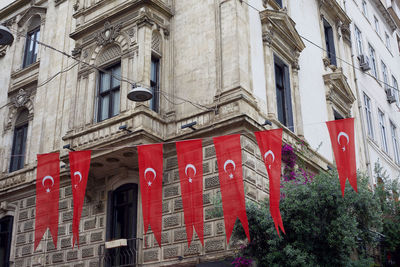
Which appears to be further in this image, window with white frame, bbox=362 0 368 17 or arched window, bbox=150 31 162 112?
window with white frame, bbox=362 0 368 17

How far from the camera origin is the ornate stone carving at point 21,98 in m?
22.7

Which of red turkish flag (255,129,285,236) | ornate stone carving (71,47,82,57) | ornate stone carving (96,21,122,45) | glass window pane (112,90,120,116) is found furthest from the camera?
ornate stone carving (71,47,82,57)

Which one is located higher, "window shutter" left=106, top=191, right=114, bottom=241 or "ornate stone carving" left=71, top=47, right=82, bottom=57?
"ornate stone carving" left=71, top=47, right=82, bottom=57

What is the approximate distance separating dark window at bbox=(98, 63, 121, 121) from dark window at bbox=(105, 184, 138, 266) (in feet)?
8.83

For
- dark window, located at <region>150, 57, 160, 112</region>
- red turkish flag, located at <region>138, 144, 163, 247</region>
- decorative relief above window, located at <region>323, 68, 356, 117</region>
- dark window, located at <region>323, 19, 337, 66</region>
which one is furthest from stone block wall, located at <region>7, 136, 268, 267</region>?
dark window, located at <region>323, 19, 337, 66</region>

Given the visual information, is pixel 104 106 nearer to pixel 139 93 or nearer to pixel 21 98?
pixel 139 93

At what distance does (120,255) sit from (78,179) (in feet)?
11.1

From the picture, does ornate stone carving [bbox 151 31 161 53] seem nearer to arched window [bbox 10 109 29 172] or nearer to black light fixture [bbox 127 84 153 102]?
black light fixture [bbox 127 84 153 102]

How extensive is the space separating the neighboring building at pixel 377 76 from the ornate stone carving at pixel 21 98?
15.6m

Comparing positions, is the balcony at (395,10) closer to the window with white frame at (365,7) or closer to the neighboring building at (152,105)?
the window with white frame at (365,7)

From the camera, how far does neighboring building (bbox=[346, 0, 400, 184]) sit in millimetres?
26375

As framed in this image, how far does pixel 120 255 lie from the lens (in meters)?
16.5

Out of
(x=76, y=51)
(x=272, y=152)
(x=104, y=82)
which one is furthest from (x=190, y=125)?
(x=76, y=51)

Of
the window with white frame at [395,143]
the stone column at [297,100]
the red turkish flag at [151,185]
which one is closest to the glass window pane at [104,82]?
the red turkish flag at [151,185]
